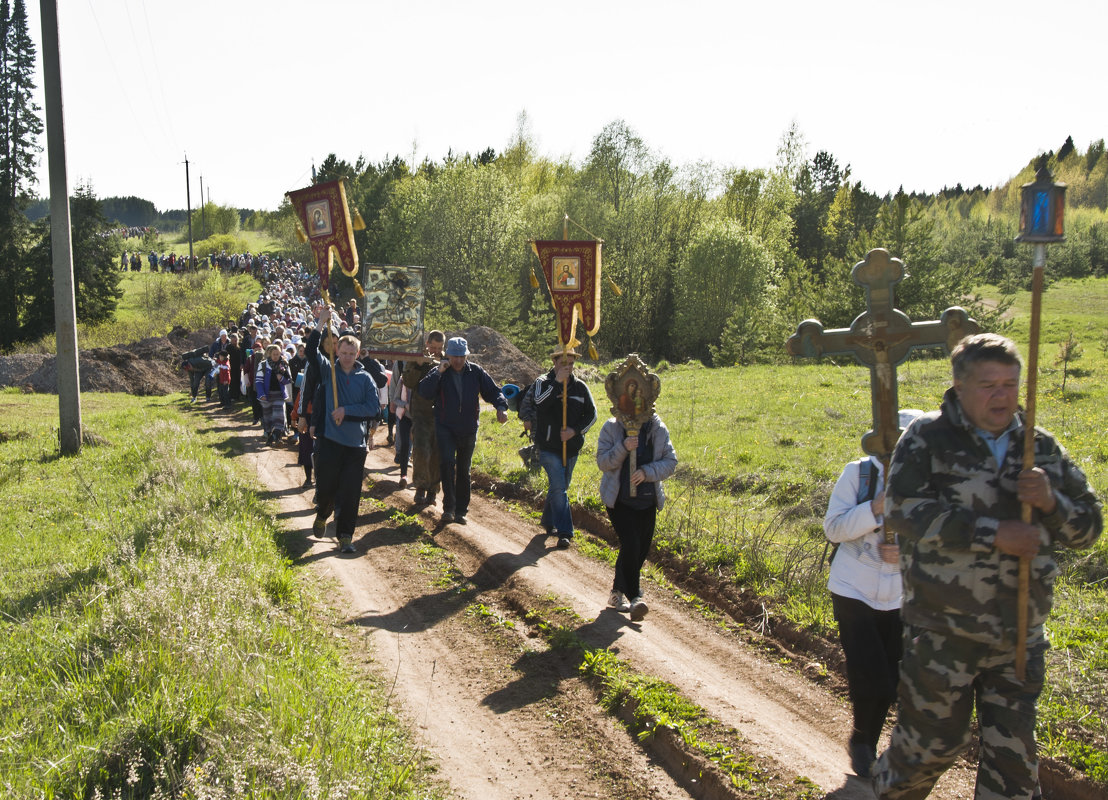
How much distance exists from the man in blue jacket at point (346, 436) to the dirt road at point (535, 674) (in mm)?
482

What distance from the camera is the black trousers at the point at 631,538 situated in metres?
7.30

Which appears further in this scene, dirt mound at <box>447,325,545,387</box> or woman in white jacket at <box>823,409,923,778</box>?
dirt mound at <box>447,325,545,387</box>

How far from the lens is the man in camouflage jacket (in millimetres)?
3398

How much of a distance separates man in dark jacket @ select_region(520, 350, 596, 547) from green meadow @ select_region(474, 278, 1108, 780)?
1173mm

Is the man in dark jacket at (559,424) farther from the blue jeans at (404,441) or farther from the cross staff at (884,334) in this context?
the cross staff at (884,334)

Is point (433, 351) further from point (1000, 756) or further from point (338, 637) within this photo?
point (1000, 756)

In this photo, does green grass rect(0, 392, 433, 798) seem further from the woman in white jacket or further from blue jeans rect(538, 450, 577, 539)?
blue jeans rect(538, 450, 577, 539)

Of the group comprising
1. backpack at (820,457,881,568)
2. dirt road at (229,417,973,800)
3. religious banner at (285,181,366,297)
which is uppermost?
religious banner at (285,181,366,297)

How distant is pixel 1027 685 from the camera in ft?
11.3

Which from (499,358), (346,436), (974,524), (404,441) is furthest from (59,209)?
(499,358)

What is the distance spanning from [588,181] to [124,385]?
29.1m

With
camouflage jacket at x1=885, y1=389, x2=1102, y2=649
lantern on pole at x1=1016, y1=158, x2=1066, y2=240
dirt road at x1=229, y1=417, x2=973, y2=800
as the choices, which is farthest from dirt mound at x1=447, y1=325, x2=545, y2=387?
lantern on pole at x1=1016, y1=158, x2=1066, y2=240

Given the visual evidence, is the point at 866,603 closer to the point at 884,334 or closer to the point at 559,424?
the point at 884,334

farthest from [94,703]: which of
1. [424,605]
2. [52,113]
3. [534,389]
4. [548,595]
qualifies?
[52,113]
